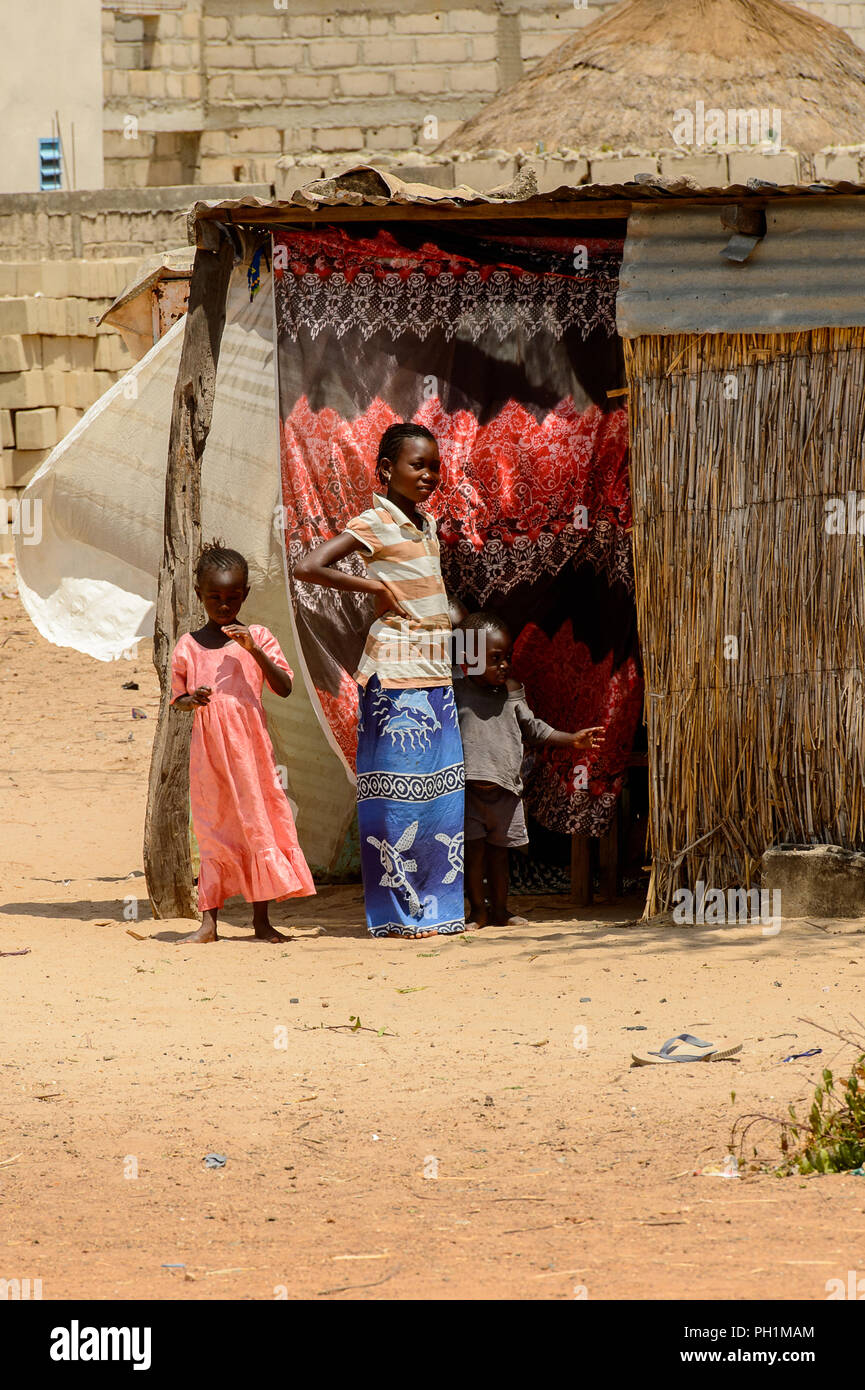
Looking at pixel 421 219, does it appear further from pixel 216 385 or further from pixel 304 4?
pixel 304 4

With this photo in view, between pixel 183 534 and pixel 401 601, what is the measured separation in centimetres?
90

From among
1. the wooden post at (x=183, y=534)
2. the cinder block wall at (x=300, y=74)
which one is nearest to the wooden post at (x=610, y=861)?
the wooden post at (x=183, y=534)

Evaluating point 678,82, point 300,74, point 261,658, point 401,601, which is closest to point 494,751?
point 401,601

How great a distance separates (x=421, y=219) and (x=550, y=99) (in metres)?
8.94

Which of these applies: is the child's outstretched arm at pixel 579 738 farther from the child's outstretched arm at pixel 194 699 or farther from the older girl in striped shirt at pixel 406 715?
the child's outstretched arm at pixel 194 699

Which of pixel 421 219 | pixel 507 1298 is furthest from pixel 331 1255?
pixel 421 219

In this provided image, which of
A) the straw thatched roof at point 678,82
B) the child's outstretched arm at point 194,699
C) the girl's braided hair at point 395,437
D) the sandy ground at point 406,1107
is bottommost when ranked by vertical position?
the sandy ground at point 406,1107

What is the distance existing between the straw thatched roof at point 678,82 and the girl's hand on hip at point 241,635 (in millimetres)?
8277

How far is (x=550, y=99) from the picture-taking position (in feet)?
46.2

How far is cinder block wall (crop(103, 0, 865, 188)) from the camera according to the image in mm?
17453

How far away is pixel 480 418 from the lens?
20.9 ft

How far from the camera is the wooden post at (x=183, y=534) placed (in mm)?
6156

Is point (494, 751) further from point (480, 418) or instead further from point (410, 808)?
point (480, 418)

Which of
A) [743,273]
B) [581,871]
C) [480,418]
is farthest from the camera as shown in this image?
[581,871]
